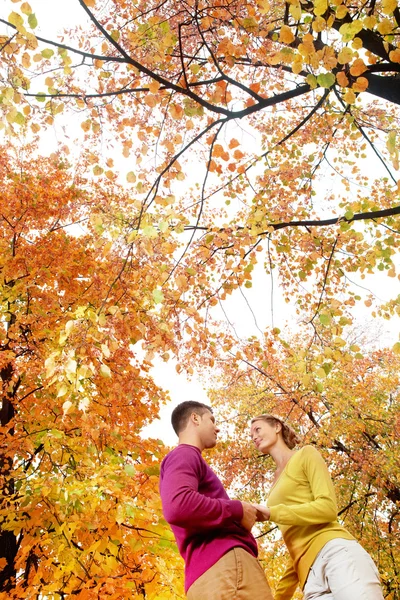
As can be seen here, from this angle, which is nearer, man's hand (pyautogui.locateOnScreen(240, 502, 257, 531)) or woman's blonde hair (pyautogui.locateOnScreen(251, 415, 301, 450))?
man's hand (pyautogui.locateOnScreen(240, 502, 257, 531))

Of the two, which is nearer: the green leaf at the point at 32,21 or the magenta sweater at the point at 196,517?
the magenta sweater at the point at 196,517

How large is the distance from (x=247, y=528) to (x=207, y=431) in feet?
1.77

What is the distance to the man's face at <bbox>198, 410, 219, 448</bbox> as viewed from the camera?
8.03ft

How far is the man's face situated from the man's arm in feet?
0.91

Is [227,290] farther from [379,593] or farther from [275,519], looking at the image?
[379,593]

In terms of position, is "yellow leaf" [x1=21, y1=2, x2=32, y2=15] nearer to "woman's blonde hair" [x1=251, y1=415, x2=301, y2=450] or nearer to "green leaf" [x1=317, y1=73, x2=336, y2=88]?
"green leaf" [x1=317, y1=73, x2=336, y2=88]

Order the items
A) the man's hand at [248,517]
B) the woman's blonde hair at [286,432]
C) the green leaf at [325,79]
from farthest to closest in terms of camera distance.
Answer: the woman's blonde hair at [286,432] < the green leaf at [325,79] < the man's hand at [248,517]

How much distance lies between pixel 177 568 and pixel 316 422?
1010cm

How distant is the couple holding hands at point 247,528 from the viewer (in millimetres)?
1937

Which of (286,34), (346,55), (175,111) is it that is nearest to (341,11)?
(346,55)

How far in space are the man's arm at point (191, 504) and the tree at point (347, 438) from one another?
7605 millimetres

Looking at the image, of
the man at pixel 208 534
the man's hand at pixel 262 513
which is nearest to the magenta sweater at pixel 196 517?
the man at pixel 208 534

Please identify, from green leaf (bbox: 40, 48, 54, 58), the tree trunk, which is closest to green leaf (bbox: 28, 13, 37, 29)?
green leaf (bbox: 40, 48, 54, 58)

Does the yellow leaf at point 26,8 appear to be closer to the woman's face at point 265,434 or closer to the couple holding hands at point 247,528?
the couple holding hands at point 247,528
